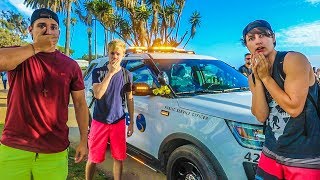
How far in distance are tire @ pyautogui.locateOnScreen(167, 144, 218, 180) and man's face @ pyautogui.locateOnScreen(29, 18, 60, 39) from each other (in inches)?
76.0

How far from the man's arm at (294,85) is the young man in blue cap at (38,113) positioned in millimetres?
1586

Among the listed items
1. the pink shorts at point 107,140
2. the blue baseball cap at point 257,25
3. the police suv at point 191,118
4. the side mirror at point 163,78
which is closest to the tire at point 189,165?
the police suv at point 191,118

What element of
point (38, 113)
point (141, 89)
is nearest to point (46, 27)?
point (38, 113)

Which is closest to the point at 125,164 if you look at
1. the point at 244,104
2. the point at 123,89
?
the point at 123,89

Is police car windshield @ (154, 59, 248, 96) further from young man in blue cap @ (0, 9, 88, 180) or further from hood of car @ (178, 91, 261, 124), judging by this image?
young man in blue cap @ (0, 9, 88, 180)

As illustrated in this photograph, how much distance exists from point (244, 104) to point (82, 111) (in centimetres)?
172

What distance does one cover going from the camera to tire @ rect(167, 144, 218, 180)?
11.1 feet

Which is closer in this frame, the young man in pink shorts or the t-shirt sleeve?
the t-shirt sleeve

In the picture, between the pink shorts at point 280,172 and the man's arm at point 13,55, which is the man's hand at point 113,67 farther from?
the pink shorts at point 280,172

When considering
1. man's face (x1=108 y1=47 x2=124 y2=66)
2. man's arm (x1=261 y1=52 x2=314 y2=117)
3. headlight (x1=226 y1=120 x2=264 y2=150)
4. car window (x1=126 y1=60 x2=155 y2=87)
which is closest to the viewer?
man's arm (x1=261 y1=52 x2=314 y2=117)

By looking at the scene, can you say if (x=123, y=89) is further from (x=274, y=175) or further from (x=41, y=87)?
(x=274, y=175)

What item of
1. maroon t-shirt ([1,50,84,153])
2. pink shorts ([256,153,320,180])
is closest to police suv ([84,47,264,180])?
pink shorts ([256,153,320,180])

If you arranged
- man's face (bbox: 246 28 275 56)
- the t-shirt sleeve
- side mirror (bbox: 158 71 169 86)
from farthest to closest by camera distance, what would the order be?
side mirror (bbox: 158 71 169 86) < the t-shirt sleeve < man's face (bbox: 246 28 275 56)

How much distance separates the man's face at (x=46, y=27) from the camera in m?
2.41
